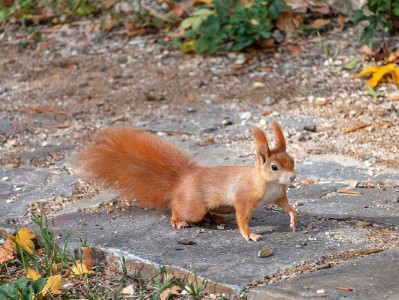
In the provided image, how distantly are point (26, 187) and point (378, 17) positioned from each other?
120 inches

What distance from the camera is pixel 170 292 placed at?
3381mm

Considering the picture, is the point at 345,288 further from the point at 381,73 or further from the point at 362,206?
the point at 381,73

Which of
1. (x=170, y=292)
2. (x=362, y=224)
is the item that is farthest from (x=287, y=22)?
(x=170, y=292)

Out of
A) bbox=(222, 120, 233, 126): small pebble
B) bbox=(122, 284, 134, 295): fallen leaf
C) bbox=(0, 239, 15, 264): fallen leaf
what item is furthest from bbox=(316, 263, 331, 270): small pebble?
bbox=(222, 120, 233, 126): small pebble

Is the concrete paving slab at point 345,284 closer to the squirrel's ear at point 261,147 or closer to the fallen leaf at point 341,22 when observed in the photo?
the squirrel's ear at point 261,147

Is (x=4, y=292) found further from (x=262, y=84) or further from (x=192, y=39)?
(x=192, y=39)

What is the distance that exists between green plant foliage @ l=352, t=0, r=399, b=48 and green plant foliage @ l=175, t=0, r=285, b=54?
2.37 ft

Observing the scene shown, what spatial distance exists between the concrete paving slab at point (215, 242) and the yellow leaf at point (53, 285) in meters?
0.32

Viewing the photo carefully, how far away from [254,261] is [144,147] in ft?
2.98

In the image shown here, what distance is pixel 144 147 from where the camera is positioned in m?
4.14

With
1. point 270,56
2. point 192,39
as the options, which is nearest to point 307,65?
point 270,56

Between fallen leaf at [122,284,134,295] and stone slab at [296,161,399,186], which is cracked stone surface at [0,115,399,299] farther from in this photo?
fallen leaf at [122,284,134,295]

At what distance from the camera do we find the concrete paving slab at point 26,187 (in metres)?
4.38

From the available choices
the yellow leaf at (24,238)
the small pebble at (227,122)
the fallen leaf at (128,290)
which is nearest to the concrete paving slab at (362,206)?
the fallen leaf at (128,290)
